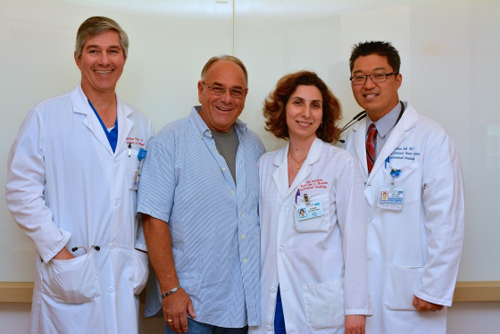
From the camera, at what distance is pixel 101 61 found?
190 centimetres

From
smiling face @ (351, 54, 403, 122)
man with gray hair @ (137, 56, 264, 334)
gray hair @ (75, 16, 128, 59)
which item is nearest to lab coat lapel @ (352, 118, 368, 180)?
smiling face @ (351, 54, 403, 122)

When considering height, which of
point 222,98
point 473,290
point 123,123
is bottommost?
point 473,290

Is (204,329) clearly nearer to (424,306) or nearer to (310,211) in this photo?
(310,211)

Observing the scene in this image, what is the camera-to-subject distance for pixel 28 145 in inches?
71.1

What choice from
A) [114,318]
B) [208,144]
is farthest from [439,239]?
[114,318]

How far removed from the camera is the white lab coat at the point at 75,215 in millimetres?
1763

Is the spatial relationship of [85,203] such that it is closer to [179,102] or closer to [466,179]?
[179,102]

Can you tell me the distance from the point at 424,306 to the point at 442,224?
0.37m

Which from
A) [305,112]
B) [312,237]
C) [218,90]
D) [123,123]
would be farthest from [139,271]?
[305,112]

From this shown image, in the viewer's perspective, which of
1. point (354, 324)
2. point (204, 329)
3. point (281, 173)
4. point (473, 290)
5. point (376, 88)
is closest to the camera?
point (354, 324)

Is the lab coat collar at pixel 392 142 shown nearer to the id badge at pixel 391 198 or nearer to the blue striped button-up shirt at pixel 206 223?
the id badge at pixel 391 198

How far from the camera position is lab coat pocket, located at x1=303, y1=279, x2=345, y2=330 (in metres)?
1.74

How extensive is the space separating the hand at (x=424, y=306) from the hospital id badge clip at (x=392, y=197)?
16.0 inches

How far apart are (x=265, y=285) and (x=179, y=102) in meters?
1.22
